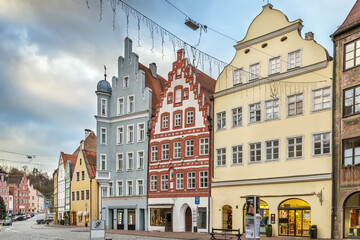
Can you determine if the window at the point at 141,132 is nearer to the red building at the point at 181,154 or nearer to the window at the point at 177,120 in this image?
the red building at the point at 181,154

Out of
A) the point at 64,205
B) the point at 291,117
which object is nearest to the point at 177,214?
the point at 291,117

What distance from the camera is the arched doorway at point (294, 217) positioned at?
28031 millimetres

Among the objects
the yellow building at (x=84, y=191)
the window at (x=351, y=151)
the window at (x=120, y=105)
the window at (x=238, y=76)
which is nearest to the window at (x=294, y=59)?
the window at (x=238, y=76)

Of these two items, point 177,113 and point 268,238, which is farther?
point 177,113

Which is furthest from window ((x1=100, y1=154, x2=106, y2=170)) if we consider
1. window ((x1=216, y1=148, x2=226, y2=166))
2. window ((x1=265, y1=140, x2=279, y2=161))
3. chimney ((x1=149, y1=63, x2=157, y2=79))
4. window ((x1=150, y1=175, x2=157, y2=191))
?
window ((x1=265, y1=140, x2=279, y2=161))

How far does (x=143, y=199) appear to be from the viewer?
139 ft

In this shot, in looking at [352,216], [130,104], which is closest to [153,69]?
[130,104]

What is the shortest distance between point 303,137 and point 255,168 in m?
4.85

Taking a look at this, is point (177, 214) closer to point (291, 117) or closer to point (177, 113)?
point (177, 113)

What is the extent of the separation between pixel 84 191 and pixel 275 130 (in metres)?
31.9

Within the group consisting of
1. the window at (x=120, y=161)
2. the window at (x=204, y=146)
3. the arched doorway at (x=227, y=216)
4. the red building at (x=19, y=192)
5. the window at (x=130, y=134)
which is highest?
the window at (x=130, y=134)

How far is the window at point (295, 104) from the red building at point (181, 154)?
359 inches

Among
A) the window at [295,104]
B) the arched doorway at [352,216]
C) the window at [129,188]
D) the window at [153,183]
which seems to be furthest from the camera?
the window at [129,188]

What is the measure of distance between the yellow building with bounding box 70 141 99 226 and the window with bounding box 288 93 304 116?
93.0ft
